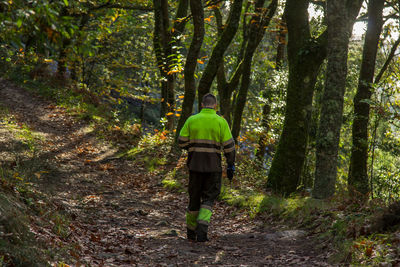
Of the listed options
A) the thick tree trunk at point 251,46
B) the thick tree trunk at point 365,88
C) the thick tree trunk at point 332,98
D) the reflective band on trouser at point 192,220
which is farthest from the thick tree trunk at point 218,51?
the reflective band on trouser at point 192,220

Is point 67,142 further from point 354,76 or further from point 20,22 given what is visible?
point 20,22

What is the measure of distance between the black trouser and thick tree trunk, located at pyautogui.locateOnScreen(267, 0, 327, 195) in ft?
11.4

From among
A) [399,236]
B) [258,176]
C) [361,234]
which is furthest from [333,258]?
[258,176]

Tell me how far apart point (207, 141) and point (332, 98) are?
2825mm

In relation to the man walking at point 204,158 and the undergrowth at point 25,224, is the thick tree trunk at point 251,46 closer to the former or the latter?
the man walking at point 204,158

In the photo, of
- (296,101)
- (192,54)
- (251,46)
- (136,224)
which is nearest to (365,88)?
(296,101)

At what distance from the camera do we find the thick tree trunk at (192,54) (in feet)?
42.4

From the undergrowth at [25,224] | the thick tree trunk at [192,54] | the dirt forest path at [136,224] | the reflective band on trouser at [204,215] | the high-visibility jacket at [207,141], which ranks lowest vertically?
the dirt forest path at [136,224]

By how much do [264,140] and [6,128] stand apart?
10091 mm

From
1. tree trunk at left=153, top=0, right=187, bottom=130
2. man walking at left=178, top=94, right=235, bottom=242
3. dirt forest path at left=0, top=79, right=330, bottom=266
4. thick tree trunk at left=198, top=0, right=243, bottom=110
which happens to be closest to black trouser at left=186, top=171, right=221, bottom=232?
man walking at left=178, top=94, right=235, bottom=242

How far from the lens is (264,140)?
53.4 feet

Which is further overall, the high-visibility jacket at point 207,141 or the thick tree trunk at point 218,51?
the thick tree trunk at point 218,51

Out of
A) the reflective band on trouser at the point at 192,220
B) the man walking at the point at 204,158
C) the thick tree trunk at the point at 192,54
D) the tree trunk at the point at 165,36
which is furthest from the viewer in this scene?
the tree trunk at the point at 165,36

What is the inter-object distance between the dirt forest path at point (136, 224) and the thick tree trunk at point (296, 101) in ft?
6.05
